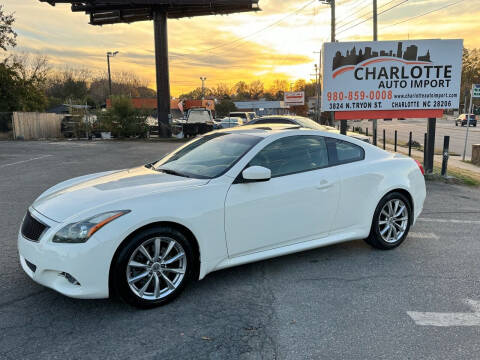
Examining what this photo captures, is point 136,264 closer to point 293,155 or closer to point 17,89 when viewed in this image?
point 293,155

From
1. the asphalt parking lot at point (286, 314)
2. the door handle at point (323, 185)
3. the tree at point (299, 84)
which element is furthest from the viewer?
the tree at point (299, 84)

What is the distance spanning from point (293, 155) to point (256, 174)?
0.76m

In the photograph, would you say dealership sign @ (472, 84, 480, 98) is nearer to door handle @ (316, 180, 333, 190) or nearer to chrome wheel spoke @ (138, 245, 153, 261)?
door handle @ (316, 180, 333, 190)

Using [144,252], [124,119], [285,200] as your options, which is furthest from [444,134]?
[144,252]

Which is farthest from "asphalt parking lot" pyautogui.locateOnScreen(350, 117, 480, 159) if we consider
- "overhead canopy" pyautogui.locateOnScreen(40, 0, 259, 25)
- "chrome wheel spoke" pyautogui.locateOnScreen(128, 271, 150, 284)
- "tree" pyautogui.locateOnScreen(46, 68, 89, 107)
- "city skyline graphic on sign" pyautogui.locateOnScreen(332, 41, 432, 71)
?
"tree" pyautogui.locateOnScreen(46, 68, 89, 107)

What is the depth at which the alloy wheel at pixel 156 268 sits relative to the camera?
10.6 feet

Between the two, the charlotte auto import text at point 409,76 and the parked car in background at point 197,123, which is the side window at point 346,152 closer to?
the charlotte auto import text at point 409,76

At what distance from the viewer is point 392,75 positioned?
33.3ft

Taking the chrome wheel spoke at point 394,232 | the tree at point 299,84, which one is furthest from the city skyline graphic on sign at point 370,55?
the tree at point 299,84

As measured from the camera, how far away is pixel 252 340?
289cm

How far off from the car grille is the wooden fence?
2718 centimetres

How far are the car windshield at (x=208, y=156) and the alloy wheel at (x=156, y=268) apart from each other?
2.66 feet

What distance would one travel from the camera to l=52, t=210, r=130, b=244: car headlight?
3.00m

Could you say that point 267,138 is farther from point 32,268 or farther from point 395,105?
point 395,105
